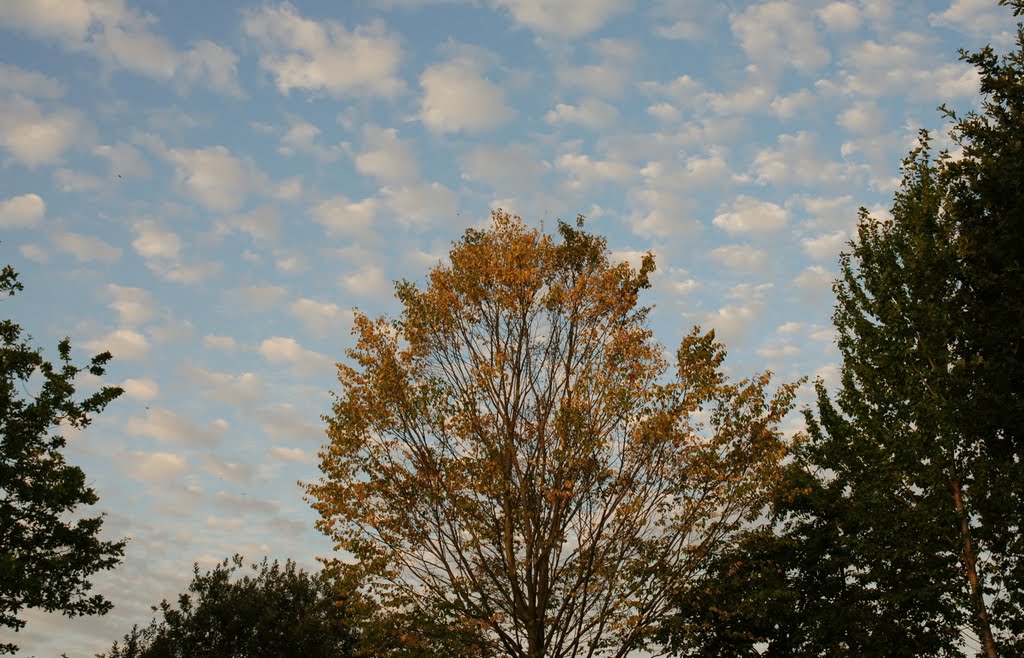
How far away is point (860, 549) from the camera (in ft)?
60.9

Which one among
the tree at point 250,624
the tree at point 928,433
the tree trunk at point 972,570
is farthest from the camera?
the tree at point 250,624

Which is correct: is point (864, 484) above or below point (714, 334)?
below

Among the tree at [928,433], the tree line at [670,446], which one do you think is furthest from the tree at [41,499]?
the tree at [928,433]

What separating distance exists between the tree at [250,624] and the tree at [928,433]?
25.5 meters

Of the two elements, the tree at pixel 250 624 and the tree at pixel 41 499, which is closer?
the tree at pixel 41 499

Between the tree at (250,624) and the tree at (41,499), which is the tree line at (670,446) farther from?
the tree at (250,624)

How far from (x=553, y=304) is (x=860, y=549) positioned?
33.3 feet

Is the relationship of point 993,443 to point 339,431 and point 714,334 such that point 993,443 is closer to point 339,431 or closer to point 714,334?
point 714,334

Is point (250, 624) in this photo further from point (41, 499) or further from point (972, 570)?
point (972, 570)

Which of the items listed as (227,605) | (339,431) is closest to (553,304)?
(339,431)

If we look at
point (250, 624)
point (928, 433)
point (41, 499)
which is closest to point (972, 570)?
point (928, 433)

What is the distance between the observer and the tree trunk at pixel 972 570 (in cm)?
1641

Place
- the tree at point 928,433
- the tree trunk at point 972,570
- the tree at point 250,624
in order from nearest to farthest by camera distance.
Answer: the tree at point 928,433 < the tree trunk at point 972,570 < the tree at point 250,624

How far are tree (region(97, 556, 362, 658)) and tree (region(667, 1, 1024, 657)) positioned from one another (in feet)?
83.5
